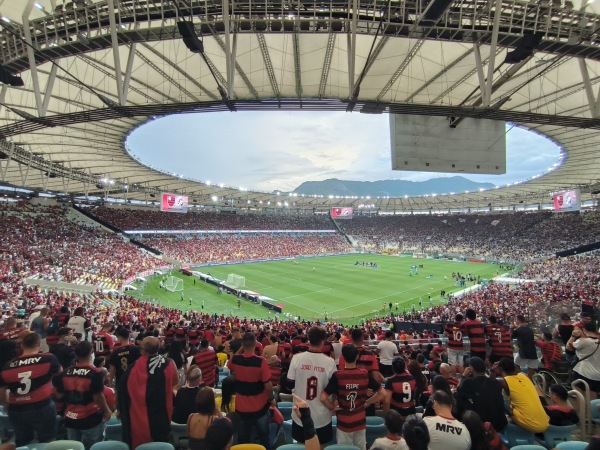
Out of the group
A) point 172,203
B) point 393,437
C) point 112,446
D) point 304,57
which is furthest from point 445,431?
point 172,203

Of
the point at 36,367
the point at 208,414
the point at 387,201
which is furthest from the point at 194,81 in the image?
the point at 387,201

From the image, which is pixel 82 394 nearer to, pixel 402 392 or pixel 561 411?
pixel 402 392

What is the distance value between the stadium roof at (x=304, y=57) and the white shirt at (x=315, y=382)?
7645 mm

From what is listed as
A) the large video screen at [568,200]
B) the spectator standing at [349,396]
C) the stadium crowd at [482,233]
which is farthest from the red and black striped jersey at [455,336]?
the stadium crowd at [482,233]

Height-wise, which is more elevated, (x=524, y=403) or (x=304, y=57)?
(x=304, y=57)

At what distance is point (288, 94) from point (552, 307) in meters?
14.3

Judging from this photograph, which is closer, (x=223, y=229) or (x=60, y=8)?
(x=60, y=8)

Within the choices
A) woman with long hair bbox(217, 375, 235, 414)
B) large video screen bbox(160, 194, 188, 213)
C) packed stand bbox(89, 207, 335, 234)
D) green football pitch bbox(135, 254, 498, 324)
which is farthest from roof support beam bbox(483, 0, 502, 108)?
packed stand bbox(89, 207, 335, 234)

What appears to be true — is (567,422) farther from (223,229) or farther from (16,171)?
(223,229)

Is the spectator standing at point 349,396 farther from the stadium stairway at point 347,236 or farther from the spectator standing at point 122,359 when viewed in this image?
the stadium stairway at point 347,236

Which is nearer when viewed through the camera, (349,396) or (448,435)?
(448,435)

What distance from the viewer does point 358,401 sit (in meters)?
3.62

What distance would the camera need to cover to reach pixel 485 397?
404 centimetres

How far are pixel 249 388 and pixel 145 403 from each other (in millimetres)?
1150
